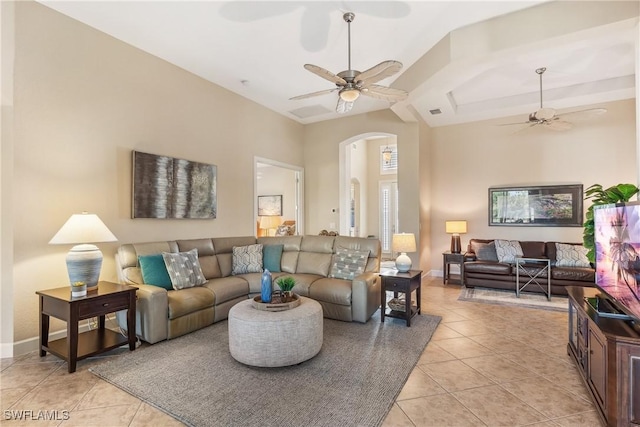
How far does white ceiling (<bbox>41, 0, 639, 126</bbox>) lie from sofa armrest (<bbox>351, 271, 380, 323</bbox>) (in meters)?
2.73

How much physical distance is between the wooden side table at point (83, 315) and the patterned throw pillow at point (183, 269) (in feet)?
1.77

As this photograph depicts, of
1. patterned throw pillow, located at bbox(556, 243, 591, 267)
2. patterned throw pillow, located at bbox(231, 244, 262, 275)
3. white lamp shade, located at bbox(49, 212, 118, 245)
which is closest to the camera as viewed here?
white lamp shade, located at bbox(49, 212, 118, 245)

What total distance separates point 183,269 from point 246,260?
1089 millimetres

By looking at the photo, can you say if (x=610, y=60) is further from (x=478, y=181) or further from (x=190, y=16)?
(x=190, y=16)

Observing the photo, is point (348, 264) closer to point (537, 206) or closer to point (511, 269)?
point (511, 269)

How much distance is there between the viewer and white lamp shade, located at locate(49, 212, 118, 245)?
9.35 feet

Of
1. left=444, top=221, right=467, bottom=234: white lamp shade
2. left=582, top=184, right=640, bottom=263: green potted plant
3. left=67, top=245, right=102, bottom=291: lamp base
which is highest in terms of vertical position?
left=582, top=184, right=640, bottom=263: green potted plant

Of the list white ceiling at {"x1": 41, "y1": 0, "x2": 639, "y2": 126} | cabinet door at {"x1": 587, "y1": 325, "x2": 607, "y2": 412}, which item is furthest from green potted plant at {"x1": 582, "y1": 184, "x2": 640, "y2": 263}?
white ceiling at {"x1": 41, "y1": 0, "x2": 639, "y2": 126}

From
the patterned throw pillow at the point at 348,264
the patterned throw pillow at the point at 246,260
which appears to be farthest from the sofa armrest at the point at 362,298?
the patterned throw pillow at the point at 246,260

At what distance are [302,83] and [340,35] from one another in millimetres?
1421

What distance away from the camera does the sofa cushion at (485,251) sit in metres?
5.81

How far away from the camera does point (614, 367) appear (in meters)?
1.85

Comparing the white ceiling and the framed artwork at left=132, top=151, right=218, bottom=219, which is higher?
the white ceiling

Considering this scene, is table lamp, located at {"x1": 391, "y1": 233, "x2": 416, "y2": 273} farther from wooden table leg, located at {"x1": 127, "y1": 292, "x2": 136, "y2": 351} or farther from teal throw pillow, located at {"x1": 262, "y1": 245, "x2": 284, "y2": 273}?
wooden table leg, located at {"x1": 127, "y1": 292, "x2": 136, "y2": 351}
